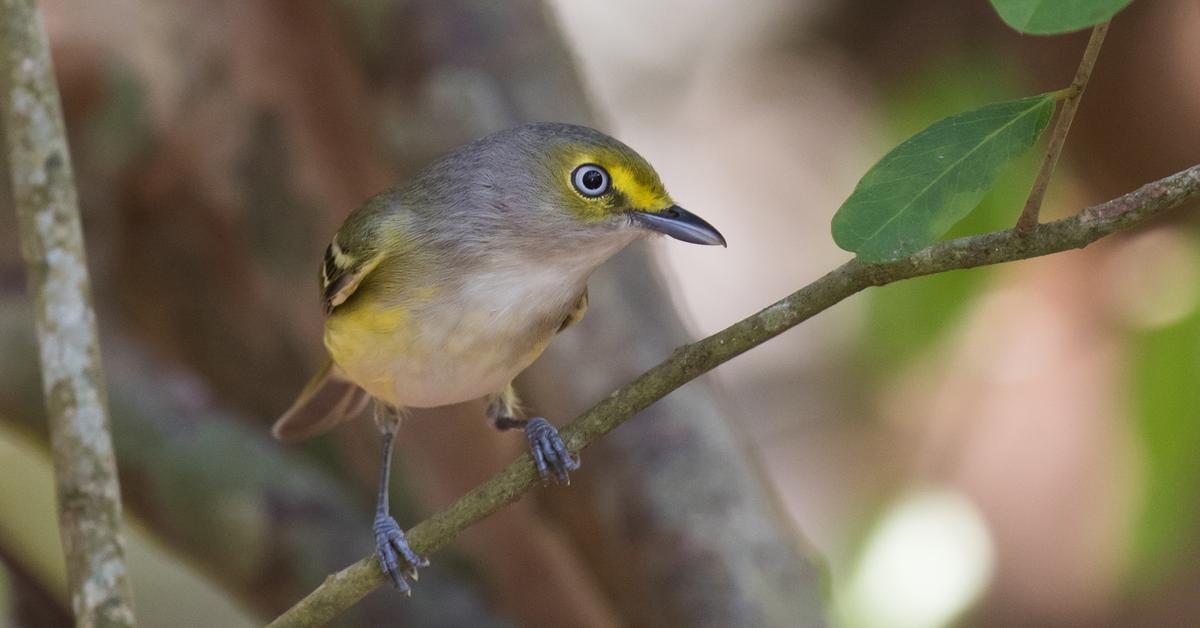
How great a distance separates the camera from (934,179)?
1455 mm

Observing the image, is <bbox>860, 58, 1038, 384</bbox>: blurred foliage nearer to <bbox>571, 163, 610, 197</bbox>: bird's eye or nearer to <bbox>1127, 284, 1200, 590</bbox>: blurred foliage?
<bbox>1127, 284, 1200, 590</bbox>: blurred foliage

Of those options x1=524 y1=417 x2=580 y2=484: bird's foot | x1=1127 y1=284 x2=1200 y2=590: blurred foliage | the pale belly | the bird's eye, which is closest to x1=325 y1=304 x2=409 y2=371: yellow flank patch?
the pale belly

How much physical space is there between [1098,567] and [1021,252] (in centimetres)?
370

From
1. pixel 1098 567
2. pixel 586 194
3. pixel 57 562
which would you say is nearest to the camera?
pixel 586 194

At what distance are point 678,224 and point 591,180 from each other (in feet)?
0.71

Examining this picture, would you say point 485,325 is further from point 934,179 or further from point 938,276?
point 938,276

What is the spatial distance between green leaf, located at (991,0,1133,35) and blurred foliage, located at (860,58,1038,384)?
9.84 feet

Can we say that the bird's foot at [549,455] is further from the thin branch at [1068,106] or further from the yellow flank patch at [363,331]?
the thin branch at [1068,106]

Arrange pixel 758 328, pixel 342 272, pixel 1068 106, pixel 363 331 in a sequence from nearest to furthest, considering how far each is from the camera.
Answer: pixel 1068 106 < pixel 758 328 < pixel 363 331 < pixel 342 272

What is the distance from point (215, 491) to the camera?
3965mm

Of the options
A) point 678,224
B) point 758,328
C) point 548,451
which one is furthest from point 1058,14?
point 548,451

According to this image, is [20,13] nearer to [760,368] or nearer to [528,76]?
[528,76]

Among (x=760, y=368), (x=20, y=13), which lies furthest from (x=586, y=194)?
(x=760, y=368)

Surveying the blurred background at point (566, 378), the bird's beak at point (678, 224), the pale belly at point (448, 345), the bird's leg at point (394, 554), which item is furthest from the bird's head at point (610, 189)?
the blurred background at point (566, 378)
